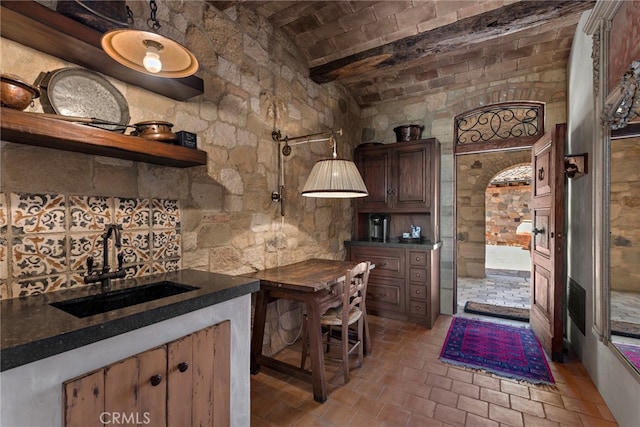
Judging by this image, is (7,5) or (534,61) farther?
(534,61)

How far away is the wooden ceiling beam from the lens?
2178 millimetres

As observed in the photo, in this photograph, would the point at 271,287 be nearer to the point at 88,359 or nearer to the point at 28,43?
the point at 88,359

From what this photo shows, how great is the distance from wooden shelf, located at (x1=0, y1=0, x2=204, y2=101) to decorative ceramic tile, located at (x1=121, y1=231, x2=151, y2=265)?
88cm

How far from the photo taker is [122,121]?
61.9 inches

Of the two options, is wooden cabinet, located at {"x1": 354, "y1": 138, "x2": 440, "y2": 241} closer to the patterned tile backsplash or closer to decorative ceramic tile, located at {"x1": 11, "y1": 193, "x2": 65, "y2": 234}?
the patterned tile backsplash

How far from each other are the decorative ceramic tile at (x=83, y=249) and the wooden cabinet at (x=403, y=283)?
2736mm

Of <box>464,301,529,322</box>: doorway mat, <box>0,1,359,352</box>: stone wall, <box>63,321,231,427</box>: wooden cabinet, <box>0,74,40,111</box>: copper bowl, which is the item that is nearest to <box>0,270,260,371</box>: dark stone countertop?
<box>63,321,231,427</box>: wooden cabinet

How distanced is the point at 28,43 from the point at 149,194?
837 mm

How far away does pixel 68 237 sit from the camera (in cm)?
139

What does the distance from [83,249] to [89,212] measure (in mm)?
191

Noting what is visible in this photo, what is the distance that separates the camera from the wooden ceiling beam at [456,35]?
2178 millimetres

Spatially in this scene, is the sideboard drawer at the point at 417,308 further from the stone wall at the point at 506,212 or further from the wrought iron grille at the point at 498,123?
the stone wall at the point at 506,212

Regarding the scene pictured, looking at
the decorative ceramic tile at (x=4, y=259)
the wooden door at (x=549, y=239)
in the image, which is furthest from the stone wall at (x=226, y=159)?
the wooden door at (x=549, y=239)

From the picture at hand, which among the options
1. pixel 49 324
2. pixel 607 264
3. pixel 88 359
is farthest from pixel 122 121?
pixel 607 264
